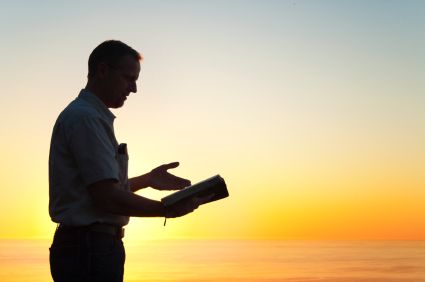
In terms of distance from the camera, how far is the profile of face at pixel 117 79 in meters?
3.51

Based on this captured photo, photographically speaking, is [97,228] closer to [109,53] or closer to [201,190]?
[201,190]

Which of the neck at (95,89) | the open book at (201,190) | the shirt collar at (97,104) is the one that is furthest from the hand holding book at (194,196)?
the neck at (95,89)

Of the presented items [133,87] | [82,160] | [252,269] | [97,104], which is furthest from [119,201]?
[252,269]

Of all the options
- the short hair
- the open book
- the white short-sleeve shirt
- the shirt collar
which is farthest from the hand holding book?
the short hair

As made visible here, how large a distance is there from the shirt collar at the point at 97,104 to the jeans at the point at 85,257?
585mm

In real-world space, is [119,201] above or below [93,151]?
below

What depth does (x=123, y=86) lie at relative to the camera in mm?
3525

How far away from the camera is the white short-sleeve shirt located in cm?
324

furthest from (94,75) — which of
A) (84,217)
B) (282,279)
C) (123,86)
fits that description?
(282,279)

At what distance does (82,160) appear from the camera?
3246 millimetres

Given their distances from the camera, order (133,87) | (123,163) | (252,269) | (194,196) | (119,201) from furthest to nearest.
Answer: (252,269) → (133,87) → (123,163) → (194,196) → (119,201)

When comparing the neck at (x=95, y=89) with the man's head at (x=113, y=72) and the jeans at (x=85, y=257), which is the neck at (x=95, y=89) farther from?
the jeans at (x=85, y=257)

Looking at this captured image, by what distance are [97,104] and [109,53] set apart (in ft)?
0.89

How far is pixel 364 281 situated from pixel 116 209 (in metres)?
39.3
